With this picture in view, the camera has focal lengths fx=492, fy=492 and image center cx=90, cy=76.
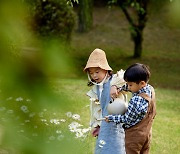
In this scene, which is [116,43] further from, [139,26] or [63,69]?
[63,69]

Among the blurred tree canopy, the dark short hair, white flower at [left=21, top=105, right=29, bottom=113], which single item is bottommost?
white flower at [left=21, top=105, right=29, bottom=113]

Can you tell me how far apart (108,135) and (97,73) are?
1.54 ft

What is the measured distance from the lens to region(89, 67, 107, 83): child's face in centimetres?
351

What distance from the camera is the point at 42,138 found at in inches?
29.4

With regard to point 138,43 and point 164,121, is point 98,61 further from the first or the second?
point 138,43

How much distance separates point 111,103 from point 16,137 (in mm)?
2757

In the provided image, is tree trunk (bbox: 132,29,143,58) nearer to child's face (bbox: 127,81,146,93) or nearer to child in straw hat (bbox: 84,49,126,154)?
child in straw hat (bbox: 84,49,126,154)

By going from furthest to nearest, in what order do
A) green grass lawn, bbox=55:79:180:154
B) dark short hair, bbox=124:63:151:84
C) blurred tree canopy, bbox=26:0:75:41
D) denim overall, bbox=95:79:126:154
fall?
1. green grass lawn, bbox=55:79:180:154
2. denim overall, bbox=95:79:126:154
3. dark short hair, bbox=124:63:151:84
4. blurred tree canopy, bbox=26:0:75:41

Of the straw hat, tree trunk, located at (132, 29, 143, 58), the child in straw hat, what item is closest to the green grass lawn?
the child in straw hat

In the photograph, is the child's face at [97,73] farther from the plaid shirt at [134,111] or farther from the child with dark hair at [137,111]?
the plaid shirt at [134,111]

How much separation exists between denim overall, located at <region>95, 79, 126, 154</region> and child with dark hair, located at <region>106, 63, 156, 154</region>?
0.10 metres

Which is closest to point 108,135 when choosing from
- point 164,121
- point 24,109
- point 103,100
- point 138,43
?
point 103,100

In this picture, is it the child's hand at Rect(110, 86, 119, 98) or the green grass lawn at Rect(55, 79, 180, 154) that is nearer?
the child's hand at Rect(110, 86, 119, 98)

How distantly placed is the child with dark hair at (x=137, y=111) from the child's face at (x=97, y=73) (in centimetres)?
11
